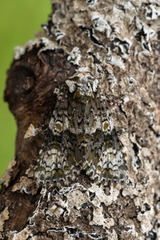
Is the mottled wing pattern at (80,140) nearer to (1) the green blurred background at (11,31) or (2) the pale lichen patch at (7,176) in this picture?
(2) the pale lichen patch at (7,176)

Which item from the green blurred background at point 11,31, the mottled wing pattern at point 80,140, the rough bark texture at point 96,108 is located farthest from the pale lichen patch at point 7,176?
the green blurred background at point 11,31

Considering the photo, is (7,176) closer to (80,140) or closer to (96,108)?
(80,140)

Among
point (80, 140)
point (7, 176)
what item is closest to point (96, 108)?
point (80, 140)

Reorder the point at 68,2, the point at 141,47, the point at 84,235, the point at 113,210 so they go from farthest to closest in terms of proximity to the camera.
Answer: the point at 68,2, the point at 141,47, the point at 113,210, the point at 84,235

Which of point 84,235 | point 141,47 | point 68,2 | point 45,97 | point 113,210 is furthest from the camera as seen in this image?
point 68,2

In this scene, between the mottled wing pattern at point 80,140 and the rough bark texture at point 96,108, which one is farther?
the mottled wing pattern at point 80,140

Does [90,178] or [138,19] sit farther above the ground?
[138,19]

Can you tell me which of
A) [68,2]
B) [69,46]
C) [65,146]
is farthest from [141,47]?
[65,146]

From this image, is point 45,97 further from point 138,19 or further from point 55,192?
point 138,19
